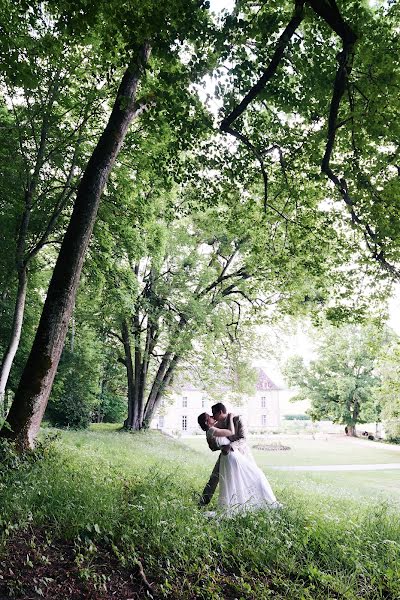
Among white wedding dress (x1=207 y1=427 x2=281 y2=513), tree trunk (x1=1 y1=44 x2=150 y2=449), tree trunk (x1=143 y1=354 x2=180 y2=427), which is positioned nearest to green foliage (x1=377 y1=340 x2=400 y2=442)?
tree trunk (x1=143 y1=354 x2=180 y2=427)

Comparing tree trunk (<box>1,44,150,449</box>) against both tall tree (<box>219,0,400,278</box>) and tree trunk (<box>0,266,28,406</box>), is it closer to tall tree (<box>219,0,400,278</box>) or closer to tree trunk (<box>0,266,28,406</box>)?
tall tree (<box>219,0,400,278</box>)

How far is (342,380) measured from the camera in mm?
49625

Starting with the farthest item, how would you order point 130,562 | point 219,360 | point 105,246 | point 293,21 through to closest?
point 219,360 < point 105,246 < point 293,21 < point 130,562

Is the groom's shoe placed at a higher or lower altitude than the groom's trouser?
lower

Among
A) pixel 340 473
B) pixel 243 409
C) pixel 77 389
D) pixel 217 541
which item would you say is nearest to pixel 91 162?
pixel 217 541

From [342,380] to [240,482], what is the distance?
149ft

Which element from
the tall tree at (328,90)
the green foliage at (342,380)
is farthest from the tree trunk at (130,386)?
the green foliage at (342,380)

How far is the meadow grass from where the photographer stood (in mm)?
3859

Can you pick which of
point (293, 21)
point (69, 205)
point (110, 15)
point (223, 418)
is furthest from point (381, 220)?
point (69, 205)

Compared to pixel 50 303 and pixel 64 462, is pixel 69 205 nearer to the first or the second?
pixel 50 303

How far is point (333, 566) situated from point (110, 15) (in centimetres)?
673

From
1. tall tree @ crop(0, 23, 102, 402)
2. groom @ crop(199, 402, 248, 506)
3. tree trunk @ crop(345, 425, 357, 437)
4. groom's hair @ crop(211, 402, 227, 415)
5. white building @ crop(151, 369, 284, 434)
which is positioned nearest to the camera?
groom @ crop(199, 402, 248, 506)

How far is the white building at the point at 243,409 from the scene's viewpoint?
214ft

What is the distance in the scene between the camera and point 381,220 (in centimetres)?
866
